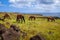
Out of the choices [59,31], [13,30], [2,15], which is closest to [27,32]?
[13,30]

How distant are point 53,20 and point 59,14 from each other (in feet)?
3.49

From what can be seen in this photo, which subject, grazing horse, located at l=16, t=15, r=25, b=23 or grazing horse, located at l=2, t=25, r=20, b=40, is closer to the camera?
grazing horse, located at l=2, t=25, r=20, b=40

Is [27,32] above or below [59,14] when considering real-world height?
below

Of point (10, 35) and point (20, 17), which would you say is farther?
point (20, 17)

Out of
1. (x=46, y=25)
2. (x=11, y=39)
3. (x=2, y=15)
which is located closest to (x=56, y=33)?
(x=46, y=25)

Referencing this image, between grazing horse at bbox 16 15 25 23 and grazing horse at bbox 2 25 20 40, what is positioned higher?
grazing horse at bbox 16 15 25 23

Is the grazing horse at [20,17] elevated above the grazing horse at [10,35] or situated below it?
above

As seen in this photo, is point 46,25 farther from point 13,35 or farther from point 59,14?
point 13,35

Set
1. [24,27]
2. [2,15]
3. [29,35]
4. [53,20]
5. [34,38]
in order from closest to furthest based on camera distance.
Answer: [34,38] → [29,35] → [24,27] → [53,20] → [2,15]

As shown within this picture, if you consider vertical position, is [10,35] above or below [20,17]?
below

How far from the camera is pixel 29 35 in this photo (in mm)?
8211

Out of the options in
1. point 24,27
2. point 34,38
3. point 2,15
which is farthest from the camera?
point 2,15

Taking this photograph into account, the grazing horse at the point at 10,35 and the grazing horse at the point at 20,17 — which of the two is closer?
the grazing horse at the point at 10,35

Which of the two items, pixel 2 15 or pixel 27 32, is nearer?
pixel 27 32
